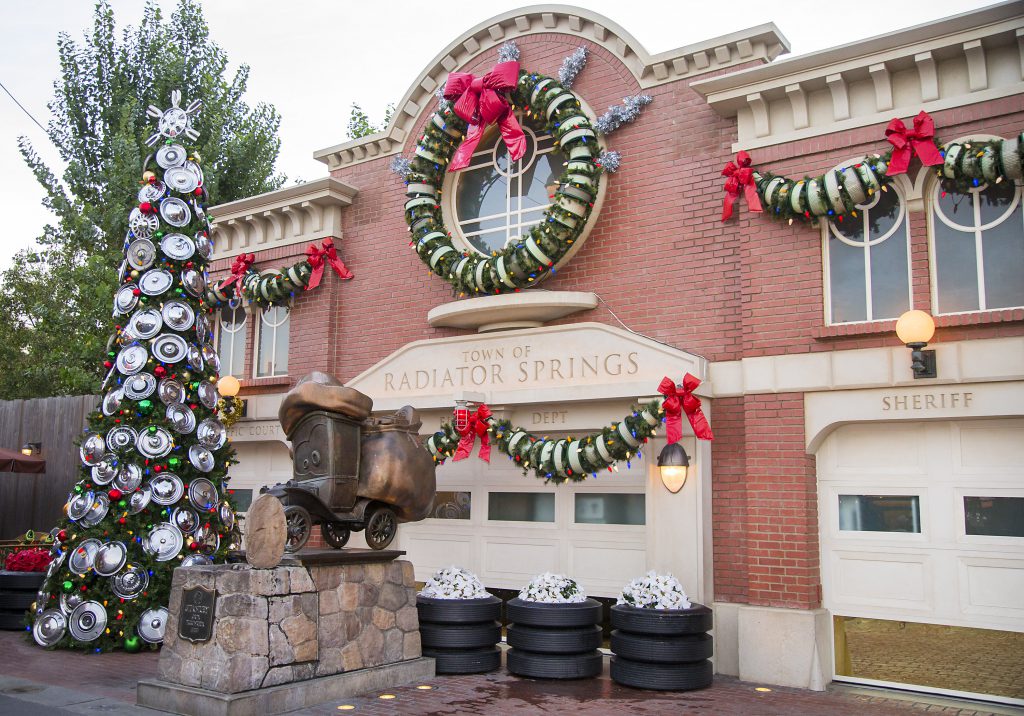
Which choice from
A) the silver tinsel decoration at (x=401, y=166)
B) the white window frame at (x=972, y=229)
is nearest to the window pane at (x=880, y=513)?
the white window frame at (x=972, y=229)

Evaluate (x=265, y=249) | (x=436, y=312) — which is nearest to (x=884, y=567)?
(x=436, y=312)

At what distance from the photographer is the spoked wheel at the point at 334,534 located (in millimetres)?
8805

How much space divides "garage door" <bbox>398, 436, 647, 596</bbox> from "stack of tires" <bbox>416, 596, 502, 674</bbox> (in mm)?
1759

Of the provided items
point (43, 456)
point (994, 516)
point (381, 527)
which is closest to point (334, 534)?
point (381, 527)

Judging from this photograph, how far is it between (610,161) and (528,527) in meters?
4.64

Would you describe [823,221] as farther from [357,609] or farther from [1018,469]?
[357,609]

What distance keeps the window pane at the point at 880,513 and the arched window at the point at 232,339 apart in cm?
953

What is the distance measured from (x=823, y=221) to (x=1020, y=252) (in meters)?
1.82

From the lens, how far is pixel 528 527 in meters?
10.9

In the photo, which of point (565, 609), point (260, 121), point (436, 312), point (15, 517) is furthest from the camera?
point (260, 121)

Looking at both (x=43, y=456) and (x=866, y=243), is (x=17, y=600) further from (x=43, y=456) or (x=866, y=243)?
(x=866, y=243)

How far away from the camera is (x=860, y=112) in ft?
29.9

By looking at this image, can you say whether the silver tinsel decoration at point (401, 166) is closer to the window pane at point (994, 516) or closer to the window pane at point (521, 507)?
the window pane at point (521, 507)

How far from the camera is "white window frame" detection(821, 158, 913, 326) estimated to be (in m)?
8.79
